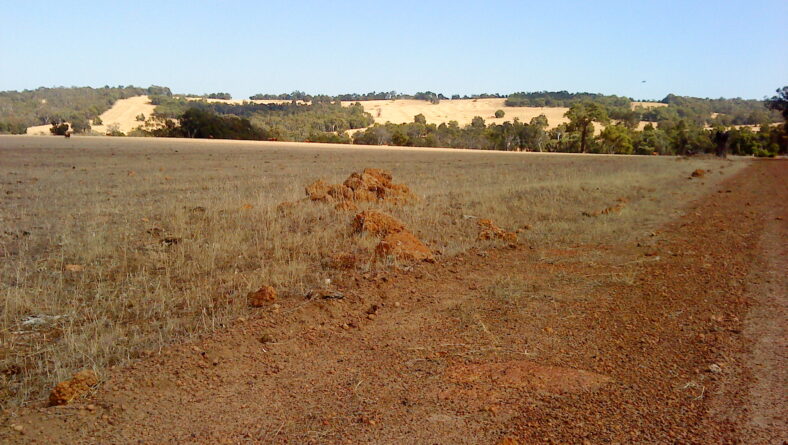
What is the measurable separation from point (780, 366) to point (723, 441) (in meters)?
1.43

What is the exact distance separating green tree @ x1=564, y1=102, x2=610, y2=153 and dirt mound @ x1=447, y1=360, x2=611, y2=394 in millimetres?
88435

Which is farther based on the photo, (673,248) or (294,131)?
(294,131)

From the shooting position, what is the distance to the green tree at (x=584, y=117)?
86856mm

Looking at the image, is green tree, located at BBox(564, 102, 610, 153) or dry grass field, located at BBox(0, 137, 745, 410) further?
green tree, located at BBox(564, 102, 610, 153)

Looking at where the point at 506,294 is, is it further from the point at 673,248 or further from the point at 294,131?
the point at 294,131

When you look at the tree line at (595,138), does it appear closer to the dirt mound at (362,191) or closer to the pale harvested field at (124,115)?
the pale harvested field at (124,115)

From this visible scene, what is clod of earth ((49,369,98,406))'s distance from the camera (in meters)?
3.46

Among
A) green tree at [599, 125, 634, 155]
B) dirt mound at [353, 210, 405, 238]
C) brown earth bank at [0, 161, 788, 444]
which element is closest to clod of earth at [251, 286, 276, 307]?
brown earth bank at [0, 161, 788, 444]

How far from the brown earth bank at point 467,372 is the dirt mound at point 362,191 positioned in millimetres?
6118

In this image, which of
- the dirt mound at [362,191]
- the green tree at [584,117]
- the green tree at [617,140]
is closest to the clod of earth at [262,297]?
the dirt mound at [362,191]

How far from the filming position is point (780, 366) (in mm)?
4031

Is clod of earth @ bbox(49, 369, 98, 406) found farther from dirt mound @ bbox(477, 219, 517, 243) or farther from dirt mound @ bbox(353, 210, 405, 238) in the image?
dirt mound @ bbox(477, 219, 517, 243)

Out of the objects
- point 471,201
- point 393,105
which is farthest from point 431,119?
point 471,201

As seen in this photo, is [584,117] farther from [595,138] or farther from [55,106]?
[55,106]
